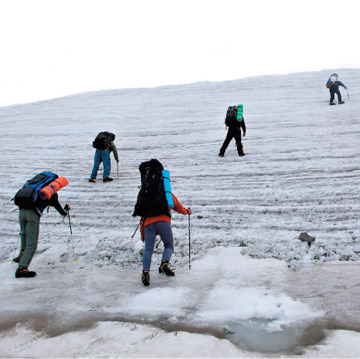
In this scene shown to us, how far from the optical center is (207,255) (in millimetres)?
5551

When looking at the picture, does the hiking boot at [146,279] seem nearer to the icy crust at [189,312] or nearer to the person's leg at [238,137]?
the icy crust at [189,312]

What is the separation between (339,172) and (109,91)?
71.7 ft

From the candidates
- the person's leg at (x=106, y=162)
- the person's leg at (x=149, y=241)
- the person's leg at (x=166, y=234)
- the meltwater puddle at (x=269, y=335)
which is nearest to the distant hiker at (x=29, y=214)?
the person's leg at (x=149, y=241)

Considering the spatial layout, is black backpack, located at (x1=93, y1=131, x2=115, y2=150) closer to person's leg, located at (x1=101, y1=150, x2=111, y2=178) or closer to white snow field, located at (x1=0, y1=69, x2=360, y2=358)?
person's leg, located at (x1=101, y1=150, x2=111, y2=178)

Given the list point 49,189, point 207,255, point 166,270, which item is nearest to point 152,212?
point 166,270

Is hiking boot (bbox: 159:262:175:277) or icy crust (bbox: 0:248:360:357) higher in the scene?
hiking boot (bbox: 159:262:175:277)

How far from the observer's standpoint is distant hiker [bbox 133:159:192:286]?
4.56 meters

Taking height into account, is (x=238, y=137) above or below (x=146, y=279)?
above

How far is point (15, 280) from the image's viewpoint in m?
5.06

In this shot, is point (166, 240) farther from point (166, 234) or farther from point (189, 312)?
point (189, 312)

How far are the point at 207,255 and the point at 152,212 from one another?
5.06 ft

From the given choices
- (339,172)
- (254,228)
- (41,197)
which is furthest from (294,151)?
(41,197)

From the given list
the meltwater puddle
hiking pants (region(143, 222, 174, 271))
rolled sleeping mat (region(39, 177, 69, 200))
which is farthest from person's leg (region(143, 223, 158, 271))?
rolled sleeping mat (region(39, 177, 69, 200))

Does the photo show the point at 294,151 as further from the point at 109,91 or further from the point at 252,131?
the point at 109,91
